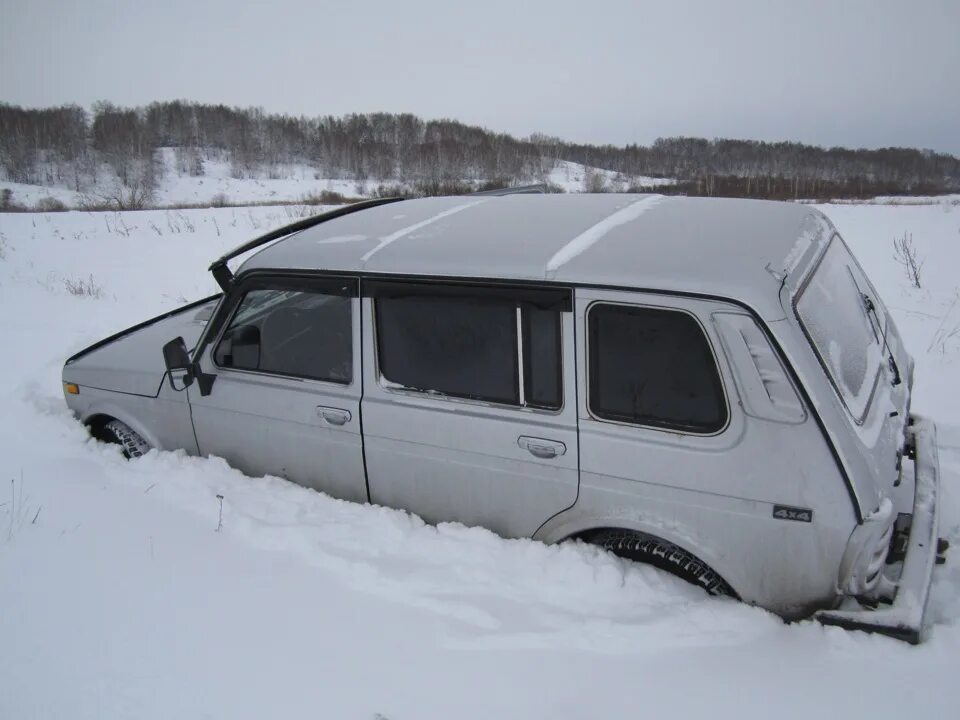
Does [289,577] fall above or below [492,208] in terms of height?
below

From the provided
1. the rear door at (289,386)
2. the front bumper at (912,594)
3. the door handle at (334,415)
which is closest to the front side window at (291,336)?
the rear door at (289,386)

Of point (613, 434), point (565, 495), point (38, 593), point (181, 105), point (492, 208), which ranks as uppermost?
point (181, 105)

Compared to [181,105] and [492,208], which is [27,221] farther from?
[181,105]

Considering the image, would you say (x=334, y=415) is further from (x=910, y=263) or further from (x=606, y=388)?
(x=910, y=263)

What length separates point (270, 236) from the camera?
147 inches

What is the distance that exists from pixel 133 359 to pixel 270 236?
4.10ft

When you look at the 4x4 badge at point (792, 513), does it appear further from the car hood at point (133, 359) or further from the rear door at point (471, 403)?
the car hood at point (133, 359)

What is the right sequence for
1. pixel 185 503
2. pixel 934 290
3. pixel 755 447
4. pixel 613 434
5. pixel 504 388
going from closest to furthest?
pixel 755 447, pixel 613 434, pixel 504 388, pixel 185 503, pixel 934 290

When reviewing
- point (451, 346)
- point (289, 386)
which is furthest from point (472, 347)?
point (289, 386)

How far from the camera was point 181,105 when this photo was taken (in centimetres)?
9788

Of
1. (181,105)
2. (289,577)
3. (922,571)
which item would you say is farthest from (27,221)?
(181,105)

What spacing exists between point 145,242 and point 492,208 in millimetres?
11551

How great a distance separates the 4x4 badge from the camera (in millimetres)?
2293

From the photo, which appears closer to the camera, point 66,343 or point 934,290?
point 66,343
